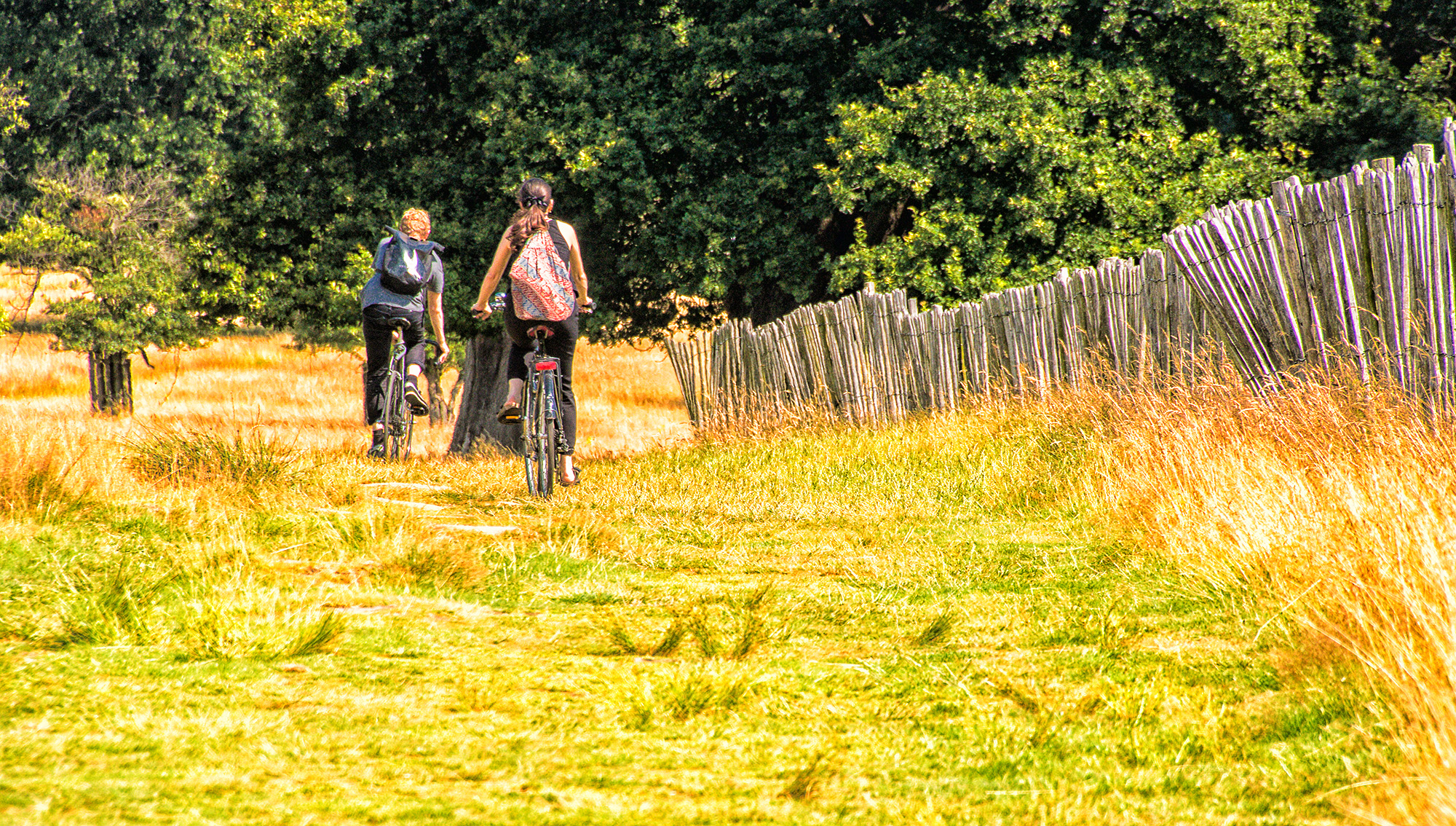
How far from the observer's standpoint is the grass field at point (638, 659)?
2.15m

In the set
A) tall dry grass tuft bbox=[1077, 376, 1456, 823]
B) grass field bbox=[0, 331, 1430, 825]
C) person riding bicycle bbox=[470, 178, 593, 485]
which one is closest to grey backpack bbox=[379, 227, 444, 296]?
person riding bicycle bbox=[470, 178, 593, 485]

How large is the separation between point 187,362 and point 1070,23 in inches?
1196

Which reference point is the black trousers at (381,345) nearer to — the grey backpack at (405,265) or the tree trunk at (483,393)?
the grey backpack at (405,265)

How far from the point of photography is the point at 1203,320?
712cm

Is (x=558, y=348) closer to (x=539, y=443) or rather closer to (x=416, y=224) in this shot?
(x=539, y=443)

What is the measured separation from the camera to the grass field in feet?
7.06

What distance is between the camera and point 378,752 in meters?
2.34

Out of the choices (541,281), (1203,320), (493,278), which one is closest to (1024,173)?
(1203,320)

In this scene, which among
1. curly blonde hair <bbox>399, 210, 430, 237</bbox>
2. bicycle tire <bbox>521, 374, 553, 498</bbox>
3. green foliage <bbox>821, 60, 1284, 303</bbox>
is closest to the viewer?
bicycle tire <bbox>521, 374, 553, 498</bbox>

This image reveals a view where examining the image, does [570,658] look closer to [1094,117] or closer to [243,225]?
[1094,117]

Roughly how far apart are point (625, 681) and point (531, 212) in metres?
4.43

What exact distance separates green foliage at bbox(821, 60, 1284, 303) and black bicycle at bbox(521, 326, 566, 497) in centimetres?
785

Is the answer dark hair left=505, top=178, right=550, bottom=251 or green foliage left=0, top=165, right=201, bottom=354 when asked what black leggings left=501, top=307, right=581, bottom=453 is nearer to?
dark hair left=505, top=178, right=550, bottom=251

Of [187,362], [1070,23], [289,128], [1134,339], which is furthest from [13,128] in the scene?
[1134,339]
